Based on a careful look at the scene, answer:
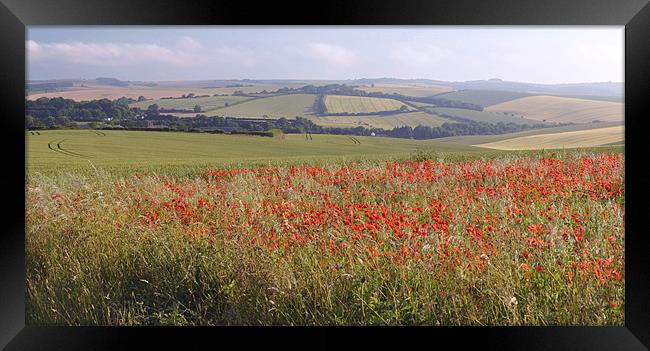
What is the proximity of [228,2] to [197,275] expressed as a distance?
2.03m

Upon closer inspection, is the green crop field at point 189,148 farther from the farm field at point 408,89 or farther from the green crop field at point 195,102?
the farm field at point 408,89

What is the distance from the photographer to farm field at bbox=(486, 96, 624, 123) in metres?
9.91

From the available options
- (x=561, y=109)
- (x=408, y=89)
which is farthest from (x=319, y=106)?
(x=561, y=109)

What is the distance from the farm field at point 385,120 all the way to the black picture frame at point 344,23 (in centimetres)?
550

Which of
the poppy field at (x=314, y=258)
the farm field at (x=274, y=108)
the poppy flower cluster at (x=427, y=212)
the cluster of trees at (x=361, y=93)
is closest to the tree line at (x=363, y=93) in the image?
the cluster of trees at (x=361, y=93)

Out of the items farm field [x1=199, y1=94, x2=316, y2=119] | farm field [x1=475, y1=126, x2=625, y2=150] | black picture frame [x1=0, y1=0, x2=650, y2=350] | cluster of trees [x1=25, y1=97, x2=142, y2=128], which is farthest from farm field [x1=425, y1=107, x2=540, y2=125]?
black picture frame [x1=0, y1=0, x2=650, y2=350]

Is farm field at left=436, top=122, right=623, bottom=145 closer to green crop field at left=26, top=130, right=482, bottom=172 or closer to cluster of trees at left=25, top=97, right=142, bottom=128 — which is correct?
green crop field at left=26, top=130, right=482, bottom=172

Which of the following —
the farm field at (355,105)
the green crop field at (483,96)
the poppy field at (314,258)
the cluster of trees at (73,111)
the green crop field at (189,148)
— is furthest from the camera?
the farm field at (355,105)

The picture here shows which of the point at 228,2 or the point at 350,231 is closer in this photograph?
the point at 228,2

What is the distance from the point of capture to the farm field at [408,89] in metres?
9.34

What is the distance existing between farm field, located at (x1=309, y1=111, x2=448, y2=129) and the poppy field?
12.3 feet

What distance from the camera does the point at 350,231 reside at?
433 centimetres

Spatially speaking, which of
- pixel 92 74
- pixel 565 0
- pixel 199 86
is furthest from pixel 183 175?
pixel 565 0

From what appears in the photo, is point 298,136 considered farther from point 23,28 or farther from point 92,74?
point 23,28
